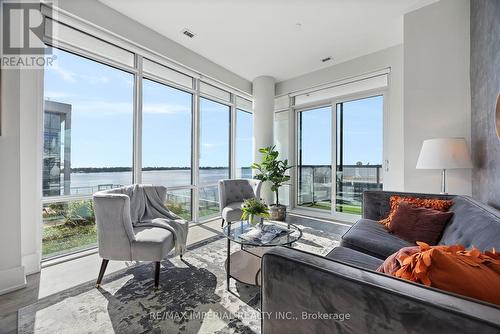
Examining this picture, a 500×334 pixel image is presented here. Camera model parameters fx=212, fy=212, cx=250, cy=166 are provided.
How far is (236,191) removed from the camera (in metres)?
3.86

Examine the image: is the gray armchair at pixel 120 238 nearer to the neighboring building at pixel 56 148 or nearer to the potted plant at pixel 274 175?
the neighboring building at pixel 56 148

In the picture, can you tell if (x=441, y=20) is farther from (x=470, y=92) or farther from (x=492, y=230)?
(x=492, y=230)

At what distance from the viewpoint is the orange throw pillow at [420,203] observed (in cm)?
202

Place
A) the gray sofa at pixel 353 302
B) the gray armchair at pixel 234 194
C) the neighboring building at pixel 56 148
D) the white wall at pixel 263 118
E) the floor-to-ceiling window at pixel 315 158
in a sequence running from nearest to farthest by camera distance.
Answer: the gray sofa at pixel 353 302, the neighboring building at pixel 56 148, the gray armchair at pixel 234 194, the floor-to-ceiling window at pixel 315 158, the white wall at pixel 263 118

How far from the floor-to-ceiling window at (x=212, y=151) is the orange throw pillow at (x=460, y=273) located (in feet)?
12.3

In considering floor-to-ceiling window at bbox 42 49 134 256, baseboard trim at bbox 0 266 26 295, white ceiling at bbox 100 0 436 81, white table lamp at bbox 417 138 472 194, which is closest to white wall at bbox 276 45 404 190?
white ceiling at bbox 100 0 436 81

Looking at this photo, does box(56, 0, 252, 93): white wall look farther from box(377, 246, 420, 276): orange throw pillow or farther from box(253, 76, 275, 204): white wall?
box(377, 246, 420, 276): orange throw pillow

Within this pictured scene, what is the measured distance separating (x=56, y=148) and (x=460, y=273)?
351cm

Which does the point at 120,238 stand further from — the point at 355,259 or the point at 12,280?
the point at 355,259

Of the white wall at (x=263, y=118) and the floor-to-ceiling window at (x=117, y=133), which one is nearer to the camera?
the floor-to-ceiling window at (x=117, y=133)

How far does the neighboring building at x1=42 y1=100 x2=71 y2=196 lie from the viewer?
2.43 m

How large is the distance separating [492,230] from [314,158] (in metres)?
3.62

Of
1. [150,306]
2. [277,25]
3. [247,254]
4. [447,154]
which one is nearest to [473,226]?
[447,154]

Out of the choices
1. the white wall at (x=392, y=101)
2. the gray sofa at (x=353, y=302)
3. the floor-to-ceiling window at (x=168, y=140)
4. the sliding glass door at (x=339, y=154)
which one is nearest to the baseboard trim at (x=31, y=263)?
the floor-to-ceiling window at (x=168, y=140)
